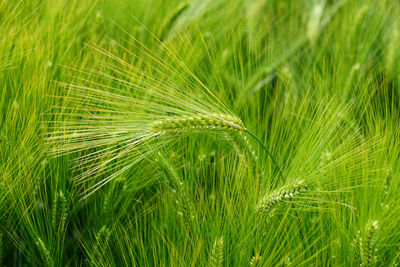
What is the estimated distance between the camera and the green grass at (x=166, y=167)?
865 millimetres

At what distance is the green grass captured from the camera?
0.86m

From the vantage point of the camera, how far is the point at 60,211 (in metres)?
0.96

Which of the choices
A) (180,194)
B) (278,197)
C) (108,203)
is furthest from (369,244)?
(108,203)

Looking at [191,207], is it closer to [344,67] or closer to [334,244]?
[334,244]

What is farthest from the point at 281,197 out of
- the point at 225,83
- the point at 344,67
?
the point at 344,67

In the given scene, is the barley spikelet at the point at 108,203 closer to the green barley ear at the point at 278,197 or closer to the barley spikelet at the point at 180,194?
the barley spikelet at the point at 180,194

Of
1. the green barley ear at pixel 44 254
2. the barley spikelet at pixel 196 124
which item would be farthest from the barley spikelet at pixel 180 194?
the green barley ear at pixel 44 254

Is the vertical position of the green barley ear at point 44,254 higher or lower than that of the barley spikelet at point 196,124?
lower

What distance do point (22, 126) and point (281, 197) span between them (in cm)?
50

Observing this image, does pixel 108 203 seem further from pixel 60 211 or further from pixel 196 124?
pixel 196 124

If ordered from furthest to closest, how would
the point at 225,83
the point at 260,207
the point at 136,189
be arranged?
1. the point at 225,83
2. the point at 136,189
3. the point at 260,207

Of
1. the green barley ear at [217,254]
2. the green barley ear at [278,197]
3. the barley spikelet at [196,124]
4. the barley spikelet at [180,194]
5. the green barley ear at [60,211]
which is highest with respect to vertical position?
the barley spikelet at [196,124]

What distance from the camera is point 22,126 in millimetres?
920

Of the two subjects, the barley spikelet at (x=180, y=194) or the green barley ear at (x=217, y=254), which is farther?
the barley spikelet at (x=180, y=194)
